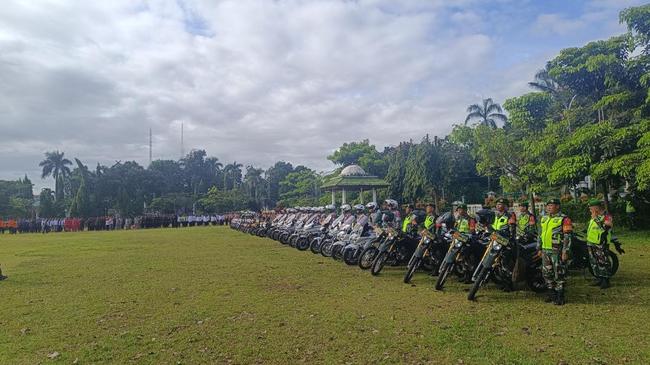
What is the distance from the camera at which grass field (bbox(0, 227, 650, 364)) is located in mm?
5109

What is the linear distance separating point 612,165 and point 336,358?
15.0 m

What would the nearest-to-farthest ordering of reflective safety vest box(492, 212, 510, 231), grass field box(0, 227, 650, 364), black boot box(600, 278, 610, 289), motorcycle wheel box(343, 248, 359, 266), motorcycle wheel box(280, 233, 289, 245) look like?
grass field box(0, 227, 650, 364) < black boot box(600, 278, 610, 289) < reflective safety vest box(492, 212, 510, 231) < motorcycle wheel box(343, 248, 359, 266) < motorcycle wheel box(280, 233, 289, 245)

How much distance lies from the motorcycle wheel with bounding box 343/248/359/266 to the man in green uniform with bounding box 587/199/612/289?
5094 millimetres

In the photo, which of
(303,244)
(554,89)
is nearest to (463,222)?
(303,244)

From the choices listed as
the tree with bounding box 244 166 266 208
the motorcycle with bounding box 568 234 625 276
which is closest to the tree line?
the motorcycle with bounding box 568 234 625 276

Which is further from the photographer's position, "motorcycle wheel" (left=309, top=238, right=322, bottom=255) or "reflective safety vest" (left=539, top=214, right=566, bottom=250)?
"motorcycle wheel" (left=309, top=238, right=322, bottom=255)

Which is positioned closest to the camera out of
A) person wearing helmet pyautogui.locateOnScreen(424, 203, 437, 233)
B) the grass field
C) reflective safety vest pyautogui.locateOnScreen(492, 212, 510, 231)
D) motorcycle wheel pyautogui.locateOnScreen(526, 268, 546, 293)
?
the grass field

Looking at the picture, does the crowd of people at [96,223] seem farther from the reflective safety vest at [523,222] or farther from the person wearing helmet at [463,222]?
the reflective safety vest at [523,222]

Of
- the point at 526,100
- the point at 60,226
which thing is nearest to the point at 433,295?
the point at 526,100

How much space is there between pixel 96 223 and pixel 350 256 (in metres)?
36.5

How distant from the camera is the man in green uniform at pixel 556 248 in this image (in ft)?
23.8

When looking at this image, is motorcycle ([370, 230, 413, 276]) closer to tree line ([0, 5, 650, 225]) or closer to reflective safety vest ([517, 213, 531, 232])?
reflective safety vest ([517, 213, 531, 232])

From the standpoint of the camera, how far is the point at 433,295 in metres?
8.06

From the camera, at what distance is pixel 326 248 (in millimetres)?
13711
